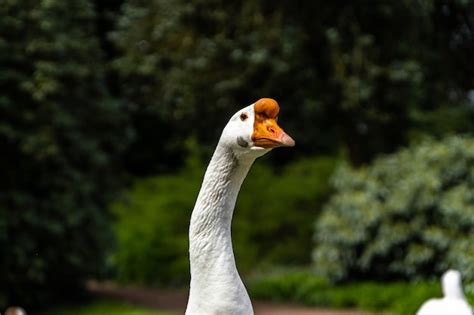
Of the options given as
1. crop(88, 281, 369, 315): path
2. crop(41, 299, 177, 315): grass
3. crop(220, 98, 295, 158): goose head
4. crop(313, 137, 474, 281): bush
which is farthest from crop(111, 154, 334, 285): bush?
crop(220, 98, 295, 158): goose head

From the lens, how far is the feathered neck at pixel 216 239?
3152 millimetres

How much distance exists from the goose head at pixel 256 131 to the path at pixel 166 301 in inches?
359

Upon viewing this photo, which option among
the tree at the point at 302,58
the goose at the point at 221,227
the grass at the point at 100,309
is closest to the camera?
the goose at the point at 221,227

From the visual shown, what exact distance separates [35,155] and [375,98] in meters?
5.91

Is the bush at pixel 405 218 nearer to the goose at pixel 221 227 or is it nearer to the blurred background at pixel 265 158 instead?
the blurred background at pixel 265 158

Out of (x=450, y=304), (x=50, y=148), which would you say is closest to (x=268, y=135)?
(x=450, y=304)

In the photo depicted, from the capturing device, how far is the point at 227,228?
3225 millimetres

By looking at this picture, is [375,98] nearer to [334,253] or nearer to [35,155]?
[334,253]

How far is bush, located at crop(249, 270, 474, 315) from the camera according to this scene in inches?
417

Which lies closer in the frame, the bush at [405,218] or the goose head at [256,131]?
the goose head at [256,131]

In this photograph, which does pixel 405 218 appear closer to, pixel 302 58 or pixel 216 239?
pixel 302 58

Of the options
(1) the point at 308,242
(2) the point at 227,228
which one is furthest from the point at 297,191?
(2) the point at 227,228

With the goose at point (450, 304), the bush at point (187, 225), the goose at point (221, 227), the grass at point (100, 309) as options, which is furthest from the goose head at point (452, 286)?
the bush at point (187, 225)

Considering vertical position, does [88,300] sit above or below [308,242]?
below
